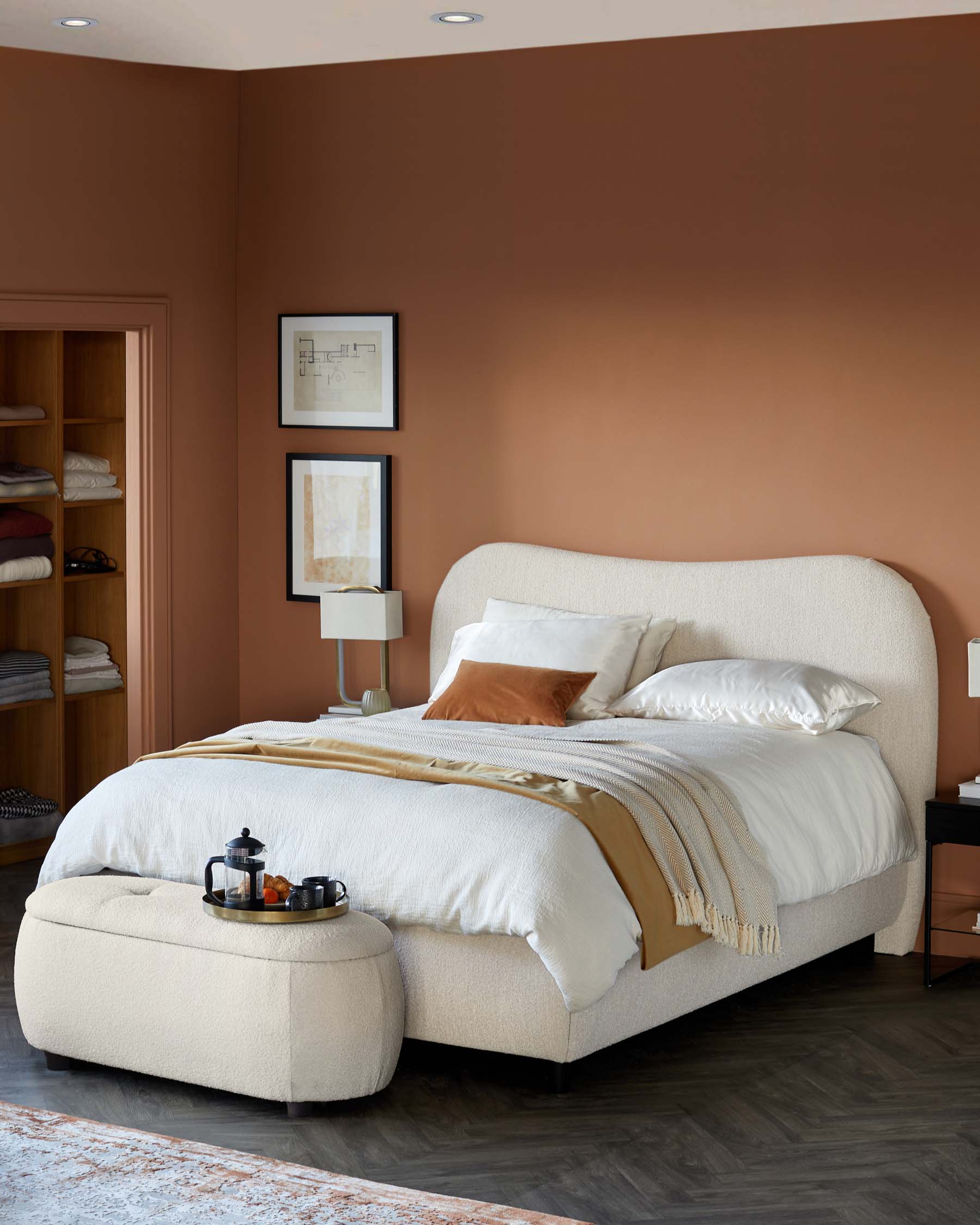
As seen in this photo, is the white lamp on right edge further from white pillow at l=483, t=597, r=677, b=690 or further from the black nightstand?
white pillow at l=483, t=597, r=677, b=690

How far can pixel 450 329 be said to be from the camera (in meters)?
6.20

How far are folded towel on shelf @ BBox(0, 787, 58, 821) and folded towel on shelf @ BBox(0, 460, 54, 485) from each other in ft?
3.88

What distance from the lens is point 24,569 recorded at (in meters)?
6.14

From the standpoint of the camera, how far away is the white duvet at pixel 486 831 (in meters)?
3.85

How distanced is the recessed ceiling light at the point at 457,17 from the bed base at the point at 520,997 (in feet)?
8.73

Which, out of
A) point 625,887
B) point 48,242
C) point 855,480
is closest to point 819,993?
point 625,887

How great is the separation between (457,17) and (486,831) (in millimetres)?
2480

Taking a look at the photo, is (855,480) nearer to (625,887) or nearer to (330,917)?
(625,887)

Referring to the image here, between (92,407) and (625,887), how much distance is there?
362 cm

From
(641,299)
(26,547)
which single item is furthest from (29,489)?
(641,299)

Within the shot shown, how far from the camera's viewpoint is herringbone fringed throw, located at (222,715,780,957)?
13.6 feet

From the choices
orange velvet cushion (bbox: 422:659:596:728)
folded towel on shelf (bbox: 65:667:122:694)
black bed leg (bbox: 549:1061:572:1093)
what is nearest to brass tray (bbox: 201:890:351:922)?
black bed leg (bbox: 549:1061:572:1093)

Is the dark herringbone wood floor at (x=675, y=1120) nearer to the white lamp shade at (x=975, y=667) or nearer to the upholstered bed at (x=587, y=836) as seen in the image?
the upholstered bed at (x=587, y=836)

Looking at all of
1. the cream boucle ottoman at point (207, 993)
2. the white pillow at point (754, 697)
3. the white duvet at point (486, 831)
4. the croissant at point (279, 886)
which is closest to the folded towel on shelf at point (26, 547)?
the white duvet at point (486, 831)
